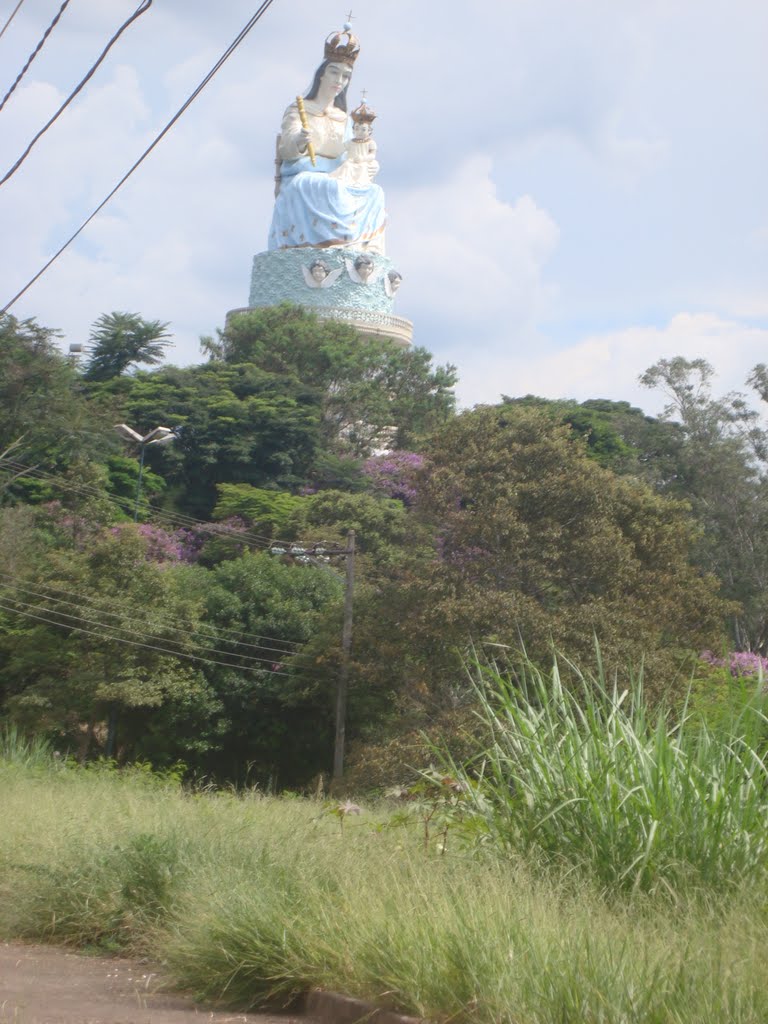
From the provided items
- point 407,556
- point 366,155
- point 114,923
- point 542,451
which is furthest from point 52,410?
point 114,923

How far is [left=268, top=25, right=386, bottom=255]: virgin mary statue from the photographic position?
51.8 metres

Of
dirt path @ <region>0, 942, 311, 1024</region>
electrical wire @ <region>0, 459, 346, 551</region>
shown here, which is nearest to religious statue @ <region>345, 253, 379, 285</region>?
electrical wire @ <region>0, 459, 346, 551</region>

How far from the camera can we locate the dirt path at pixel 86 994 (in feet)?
14.8

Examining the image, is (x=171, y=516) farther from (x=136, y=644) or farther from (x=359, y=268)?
(x=359, y=268)

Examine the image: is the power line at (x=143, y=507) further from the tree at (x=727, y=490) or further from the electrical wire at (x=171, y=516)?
the tree at (x=727, y=490)

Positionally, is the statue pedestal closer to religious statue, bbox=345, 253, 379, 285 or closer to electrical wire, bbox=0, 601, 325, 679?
religious statue, bbox=345, 253, 379, 285

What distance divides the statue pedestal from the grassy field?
45176mm

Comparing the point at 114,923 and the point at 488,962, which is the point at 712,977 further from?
the point at 114,923

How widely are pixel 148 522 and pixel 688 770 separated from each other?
32217mm

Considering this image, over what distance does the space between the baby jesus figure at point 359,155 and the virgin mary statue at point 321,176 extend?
0.44 feet

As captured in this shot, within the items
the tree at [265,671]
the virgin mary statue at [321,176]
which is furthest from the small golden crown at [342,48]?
the tree at [265,671]

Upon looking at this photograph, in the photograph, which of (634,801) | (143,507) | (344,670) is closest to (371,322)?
(143,507)

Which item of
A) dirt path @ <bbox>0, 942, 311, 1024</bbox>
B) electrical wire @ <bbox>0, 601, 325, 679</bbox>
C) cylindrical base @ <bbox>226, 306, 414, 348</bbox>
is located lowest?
dirt path @ <bbox>0, 942, 311, 1024</bbox>

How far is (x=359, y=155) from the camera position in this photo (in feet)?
173
